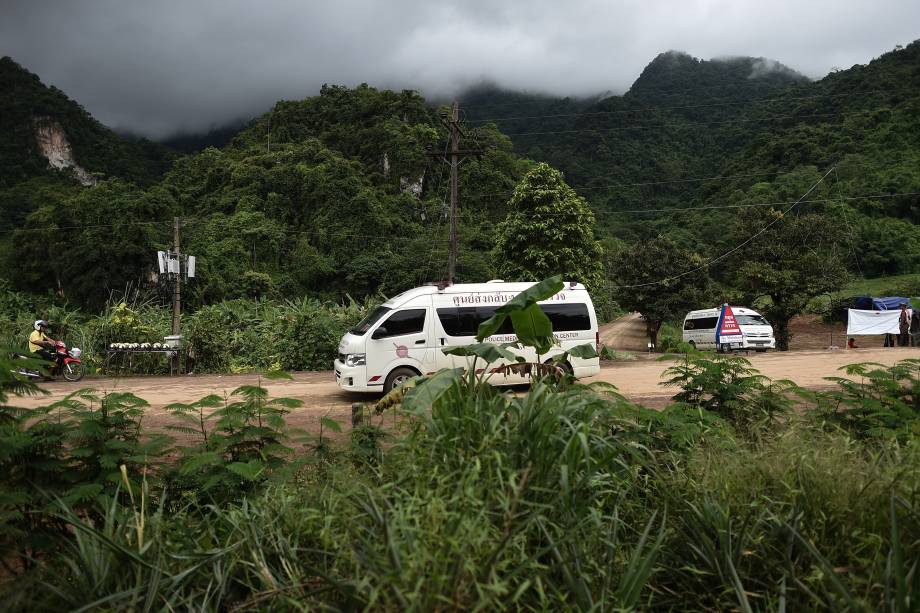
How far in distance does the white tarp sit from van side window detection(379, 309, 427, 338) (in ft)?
62.5

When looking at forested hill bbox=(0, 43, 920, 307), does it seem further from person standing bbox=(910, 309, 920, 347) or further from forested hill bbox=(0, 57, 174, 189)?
person standing bbox=(910, 309, 920, 347)

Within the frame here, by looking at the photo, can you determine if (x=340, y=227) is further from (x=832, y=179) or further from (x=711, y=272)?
(x=832, y=179)

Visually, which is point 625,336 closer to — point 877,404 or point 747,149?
point 747,149

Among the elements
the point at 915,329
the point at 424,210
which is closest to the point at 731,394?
the point at 915,329

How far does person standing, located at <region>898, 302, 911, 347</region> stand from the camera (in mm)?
20062

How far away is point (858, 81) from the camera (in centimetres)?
5122

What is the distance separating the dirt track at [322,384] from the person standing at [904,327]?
138 inches

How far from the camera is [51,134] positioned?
201 feet

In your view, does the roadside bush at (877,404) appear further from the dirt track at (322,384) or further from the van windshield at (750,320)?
the van windshield at (750,320)

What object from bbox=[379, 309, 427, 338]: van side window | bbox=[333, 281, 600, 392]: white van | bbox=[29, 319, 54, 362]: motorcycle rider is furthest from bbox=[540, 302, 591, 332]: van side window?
bbox=[29, 319, 54, 362]: motorcycle rider

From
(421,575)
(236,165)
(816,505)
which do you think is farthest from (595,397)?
(236,165)

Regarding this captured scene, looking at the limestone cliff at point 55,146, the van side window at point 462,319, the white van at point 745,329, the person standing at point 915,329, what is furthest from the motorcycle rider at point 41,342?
the limestone cliff at point 55,146

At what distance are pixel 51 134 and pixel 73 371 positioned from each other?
61884 mm

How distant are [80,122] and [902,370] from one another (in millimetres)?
77535
